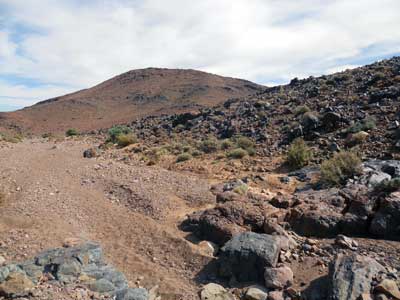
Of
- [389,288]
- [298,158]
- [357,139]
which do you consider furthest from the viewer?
[357,139]

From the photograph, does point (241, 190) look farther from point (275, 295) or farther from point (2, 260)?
point (2, 260)

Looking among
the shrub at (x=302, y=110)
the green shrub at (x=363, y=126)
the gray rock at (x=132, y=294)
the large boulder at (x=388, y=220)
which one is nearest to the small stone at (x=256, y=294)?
the gray rock at (x=132, y=294)

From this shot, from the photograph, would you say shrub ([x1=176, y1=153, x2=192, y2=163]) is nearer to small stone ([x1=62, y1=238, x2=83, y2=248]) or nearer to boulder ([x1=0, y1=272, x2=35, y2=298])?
small stone ([x1=62, y1=238, x2=83, y2=248])

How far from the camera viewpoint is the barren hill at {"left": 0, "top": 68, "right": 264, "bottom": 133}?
53.2m

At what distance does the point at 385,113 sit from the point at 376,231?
1059cm

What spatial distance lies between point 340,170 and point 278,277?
17.0 feet

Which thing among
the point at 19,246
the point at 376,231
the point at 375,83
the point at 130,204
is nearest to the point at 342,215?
the point at 376,231

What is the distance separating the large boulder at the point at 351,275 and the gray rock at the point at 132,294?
244cm

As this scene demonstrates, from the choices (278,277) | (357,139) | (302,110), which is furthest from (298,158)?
(278,277)

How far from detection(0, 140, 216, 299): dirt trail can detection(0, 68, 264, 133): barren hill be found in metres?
37.8

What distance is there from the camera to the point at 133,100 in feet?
218

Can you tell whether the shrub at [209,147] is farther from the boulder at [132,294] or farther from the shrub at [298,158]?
the boulder at [132,294]

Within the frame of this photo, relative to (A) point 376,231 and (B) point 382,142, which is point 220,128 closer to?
(B) point 382,142

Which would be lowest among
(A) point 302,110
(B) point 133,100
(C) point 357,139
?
(C) point 357,139
